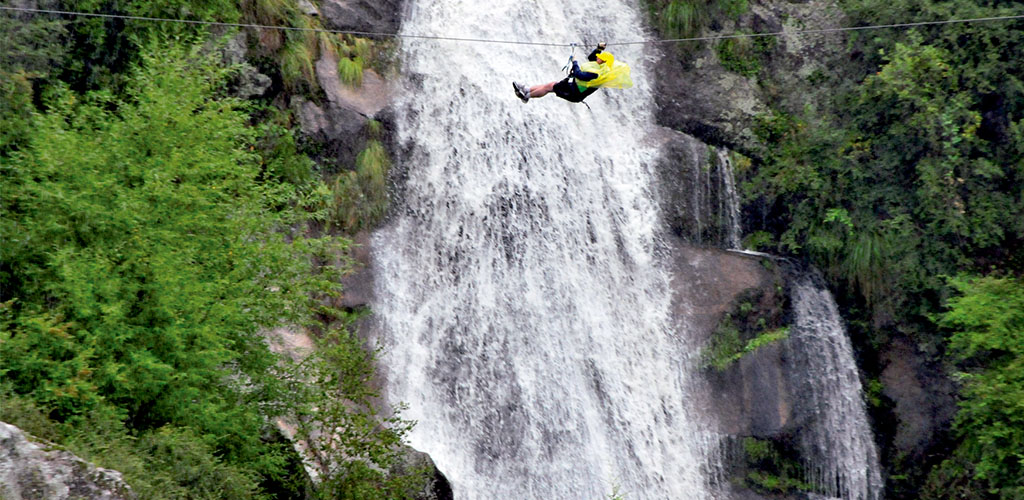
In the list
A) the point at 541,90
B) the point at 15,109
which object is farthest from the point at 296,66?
the point at 541,90

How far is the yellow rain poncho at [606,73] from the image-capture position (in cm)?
1268

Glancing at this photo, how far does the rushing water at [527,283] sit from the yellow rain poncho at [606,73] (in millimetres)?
5619

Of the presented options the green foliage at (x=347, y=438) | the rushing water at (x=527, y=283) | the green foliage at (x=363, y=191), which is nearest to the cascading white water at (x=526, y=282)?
the rushing water at (x=527, y=283)

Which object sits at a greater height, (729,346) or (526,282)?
(526,282)

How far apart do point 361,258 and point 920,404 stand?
1075cm

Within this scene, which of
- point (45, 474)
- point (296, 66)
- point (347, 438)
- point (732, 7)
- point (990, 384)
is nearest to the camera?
point (45, 474)

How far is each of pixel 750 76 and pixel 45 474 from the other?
16.6 m

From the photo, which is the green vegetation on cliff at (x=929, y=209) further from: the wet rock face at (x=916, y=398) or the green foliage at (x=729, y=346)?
the green foliage at (x=729, y=346)

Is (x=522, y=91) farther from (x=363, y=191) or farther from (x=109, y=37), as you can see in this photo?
(x=109, y=37)

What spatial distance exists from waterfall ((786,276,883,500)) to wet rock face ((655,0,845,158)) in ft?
12.6

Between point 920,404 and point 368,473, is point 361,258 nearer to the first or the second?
point 368,473

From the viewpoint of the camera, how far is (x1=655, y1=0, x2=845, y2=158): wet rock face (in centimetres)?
1991

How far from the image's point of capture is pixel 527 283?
694 inches

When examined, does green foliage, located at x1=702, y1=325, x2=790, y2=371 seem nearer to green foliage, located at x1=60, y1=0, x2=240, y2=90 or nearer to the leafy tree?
the leafy tree
